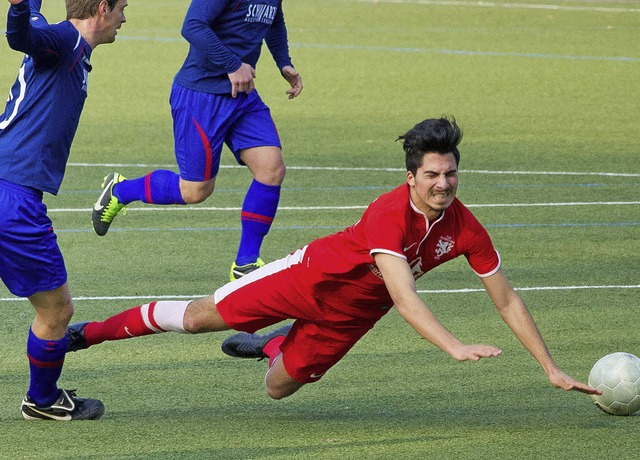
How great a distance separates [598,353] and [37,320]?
312cm

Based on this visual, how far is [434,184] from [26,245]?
179 cm

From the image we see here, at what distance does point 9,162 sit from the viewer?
5.99 metres

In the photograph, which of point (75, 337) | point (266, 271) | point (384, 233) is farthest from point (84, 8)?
point (384, 233)

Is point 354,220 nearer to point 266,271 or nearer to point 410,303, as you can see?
point 266,271

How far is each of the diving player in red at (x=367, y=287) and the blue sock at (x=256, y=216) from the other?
4.96ft

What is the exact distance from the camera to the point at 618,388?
631 centimetres

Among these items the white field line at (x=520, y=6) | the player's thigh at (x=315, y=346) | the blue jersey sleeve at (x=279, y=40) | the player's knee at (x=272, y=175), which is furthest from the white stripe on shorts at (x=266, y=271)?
the white field line at (x=520, y=6)

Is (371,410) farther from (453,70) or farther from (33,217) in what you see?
(453,70)

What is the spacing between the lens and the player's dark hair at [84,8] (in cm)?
612

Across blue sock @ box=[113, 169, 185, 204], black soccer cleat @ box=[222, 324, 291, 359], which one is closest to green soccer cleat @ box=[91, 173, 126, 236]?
blue sock @ box=[113, 169, 185, 204]

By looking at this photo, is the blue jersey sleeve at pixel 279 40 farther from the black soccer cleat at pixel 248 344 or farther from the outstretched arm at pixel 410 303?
the outstretched arm at pixel 410 303

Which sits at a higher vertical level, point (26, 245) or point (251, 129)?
point (26, 245)

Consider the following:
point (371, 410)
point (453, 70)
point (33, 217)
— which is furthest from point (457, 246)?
point (453, 70)

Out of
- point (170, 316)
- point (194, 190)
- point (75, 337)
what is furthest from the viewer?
point (194, 190)
